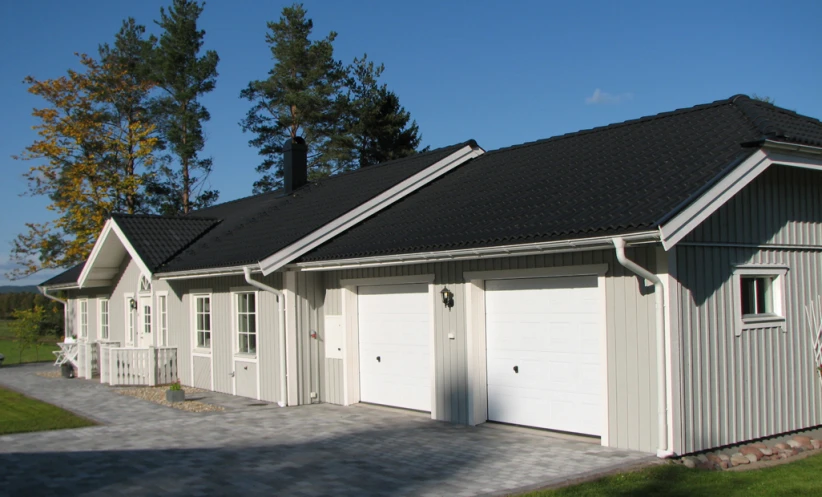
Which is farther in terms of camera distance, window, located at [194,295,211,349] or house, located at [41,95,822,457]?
window, located at [194,295,211,349]

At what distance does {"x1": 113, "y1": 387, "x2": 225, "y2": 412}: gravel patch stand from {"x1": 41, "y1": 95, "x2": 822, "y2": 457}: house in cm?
98

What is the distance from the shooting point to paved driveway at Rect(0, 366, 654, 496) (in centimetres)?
771

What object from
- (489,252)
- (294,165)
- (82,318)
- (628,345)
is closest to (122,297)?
(82,318)

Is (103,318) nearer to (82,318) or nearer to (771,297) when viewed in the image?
(82,318)

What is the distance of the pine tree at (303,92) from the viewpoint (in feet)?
110

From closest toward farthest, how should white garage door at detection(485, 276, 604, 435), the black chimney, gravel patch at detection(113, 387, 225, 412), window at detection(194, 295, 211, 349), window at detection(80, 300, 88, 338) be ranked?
white garage door at detection(485, 276, 604, 435), gravel patch at detection(113, 387, 225, 412), window at detection(194, 295, 211, 349), the black chimney, window at detection(80, 300, 88, 338)

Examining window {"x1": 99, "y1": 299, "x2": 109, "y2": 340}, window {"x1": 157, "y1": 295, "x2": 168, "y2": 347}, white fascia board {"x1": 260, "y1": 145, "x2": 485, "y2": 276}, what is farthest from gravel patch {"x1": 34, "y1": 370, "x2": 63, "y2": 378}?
white fascia board {"x1": 260, "y1": 145, "x2": 485, "y2": 276}

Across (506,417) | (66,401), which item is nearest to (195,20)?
(66,401)

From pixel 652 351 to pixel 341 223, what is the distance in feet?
21.9

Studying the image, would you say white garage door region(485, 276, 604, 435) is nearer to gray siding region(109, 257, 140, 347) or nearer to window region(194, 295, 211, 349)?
window region(194, 295, 211, 349)

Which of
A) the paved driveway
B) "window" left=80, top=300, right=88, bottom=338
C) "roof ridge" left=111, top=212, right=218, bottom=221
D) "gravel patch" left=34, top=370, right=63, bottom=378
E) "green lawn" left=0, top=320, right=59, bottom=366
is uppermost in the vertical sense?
"roof ridge" left=111, top=212, right=218, bottom=221

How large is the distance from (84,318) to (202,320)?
31.2 ft

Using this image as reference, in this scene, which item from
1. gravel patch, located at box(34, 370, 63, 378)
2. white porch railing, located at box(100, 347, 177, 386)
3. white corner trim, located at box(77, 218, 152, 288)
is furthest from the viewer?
gravel patch, located at box(34, 370, 63, 378)

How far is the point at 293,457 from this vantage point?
912cm
